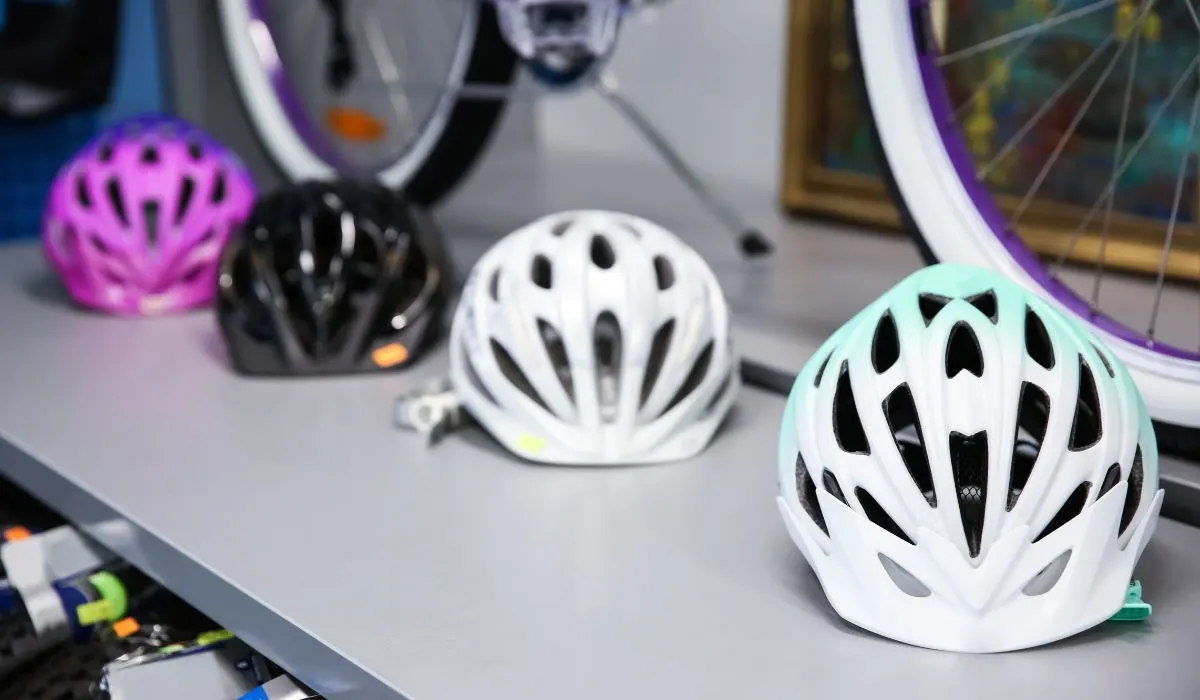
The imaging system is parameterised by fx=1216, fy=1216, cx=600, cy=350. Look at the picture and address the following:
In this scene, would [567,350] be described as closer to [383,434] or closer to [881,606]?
[383,434]

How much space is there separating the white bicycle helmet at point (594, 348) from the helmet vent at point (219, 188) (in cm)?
55

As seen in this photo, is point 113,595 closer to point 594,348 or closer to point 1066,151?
point 594,348

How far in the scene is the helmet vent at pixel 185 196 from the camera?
1.44 metres

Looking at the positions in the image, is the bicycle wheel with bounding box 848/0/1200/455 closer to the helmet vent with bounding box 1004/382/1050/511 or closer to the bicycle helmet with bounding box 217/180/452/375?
the helmet vent with bounding box 1004/382/1050/511

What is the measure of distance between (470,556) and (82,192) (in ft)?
2.86

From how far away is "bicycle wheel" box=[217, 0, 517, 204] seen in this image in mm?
1645

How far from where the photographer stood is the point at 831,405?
0.73 meters

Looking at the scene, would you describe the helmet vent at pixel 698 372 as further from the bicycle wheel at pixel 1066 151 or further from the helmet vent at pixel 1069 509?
the helmet vent at pixel 1069 509

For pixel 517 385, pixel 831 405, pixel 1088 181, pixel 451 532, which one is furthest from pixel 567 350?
pixel 1088 181

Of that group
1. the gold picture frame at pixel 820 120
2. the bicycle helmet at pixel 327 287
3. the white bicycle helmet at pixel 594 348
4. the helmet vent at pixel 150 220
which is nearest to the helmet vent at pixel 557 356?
the white bicycle helmet at pixel 594 348

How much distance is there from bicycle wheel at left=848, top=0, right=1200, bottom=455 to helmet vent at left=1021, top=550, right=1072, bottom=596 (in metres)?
0.28

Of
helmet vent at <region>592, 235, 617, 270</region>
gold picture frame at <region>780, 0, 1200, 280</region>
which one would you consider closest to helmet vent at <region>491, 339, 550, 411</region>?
helmet vent at <region>592, 235, 617, 270</region>

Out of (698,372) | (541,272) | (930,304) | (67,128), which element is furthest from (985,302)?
(67,128)

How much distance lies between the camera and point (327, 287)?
1.20 m
